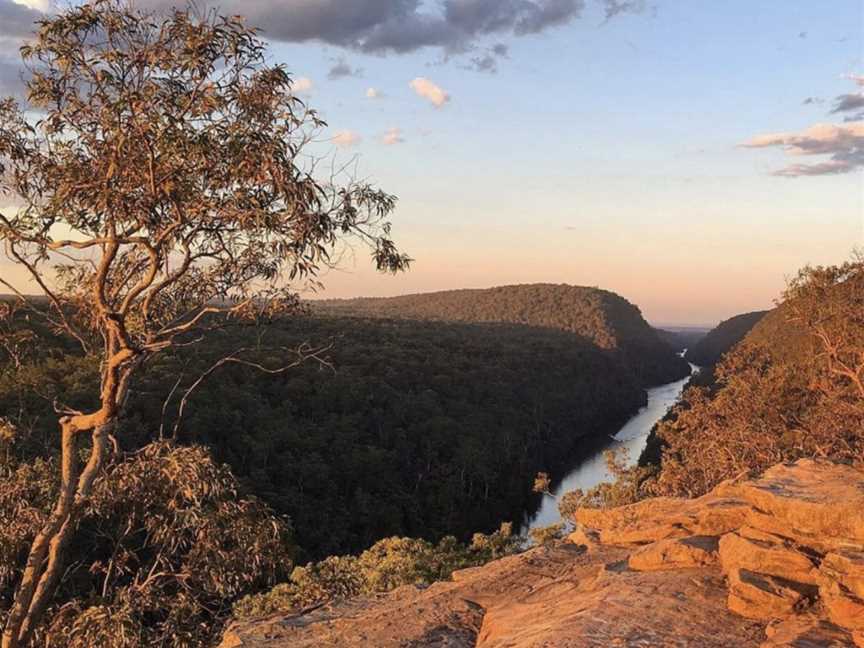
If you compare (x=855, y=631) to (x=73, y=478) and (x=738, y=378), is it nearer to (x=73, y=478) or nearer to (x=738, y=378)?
(x=73, y=478)

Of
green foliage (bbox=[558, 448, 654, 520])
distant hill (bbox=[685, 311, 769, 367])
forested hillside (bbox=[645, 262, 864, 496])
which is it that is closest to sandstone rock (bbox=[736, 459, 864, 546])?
forested hillside (bbox=[645, 262, 864, 496])

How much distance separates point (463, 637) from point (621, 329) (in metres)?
165

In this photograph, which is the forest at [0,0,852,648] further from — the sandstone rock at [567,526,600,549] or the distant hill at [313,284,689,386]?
the distant hill at [313,284,689,386]

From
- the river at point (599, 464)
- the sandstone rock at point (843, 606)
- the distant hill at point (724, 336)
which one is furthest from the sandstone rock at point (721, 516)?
the distant hill at point (724, 336)

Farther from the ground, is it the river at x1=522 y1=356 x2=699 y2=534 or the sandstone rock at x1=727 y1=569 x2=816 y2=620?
the sandstone rock at x1=727 y1=569 x2=816 y2=620

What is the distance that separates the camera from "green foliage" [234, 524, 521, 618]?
51.2ft

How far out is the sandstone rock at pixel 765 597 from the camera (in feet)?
24.0

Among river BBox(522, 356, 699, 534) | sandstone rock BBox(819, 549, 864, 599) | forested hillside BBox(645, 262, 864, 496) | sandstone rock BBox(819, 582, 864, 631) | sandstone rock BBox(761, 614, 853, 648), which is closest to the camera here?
sandstone rock BBox(761, 614, 853, 648)

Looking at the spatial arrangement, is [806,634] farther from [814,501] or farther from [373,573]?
[373,573]

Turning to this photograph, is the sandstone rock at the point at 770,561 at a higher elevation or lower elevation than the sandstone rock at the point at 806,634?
higher

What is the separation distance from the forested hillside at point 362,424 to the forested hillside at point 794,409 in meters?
18.2

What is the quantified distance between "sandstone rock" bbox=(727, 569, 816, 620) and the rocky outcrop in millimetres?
13

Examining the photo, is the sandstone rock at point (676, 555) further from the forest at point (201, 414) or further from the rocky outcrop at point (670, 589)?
the forest at point (201, 414)

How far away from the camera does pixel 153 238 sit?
10727 millimetres
